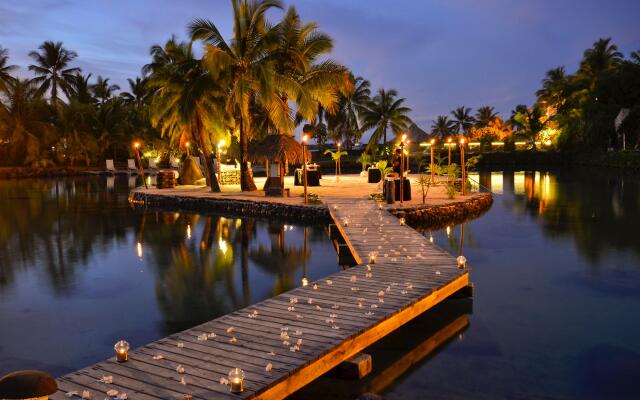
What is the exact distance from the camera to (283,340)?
5535 mm

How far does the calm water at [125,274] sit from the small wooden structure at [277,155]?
296 centimetres

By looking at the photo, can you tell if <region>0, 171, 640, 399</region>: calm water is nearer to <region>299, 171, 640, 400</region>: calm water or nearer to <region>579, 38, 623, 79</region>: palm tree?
<region>299, 171, 640, 400</region>: calm water

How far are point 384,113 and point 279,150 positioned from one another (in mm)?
34485

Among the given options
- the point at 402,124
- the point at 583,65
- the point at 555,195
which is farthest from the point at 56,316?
the point at 583,65

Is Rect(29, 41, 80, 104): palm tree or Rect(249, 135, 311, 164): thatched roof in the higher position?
Rect(29, 41, 80, 104): palm tree

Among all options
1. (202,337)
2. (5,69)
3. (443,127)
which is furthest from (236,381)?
(443,127)

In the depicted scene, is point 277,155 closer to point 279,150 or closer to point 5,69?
point 279,150

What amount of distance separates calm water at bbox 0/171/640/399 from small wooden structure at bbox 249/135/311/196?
3.04 m

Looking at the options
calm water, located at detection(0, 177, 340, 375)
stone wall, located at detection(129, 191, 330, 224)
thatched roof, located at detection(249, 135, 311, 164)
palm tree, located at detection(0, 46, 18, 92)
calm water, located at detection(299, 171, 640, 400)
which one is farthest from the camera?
palm tree, located at detection(0, 46, 18, 92)

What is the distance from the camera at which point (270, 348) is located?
17.5 ft

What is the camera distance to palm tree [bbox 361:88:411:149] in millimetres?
52469

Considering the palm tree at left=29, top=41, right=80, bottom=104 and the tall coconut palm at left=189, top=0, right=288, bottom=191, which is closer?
the tall coconut palm at left=189, top=0, right=288, bottom=191

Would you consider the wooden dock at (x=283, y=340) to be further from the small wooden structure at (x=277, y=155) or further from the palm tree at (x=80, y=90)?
the palm tree at (x=80, y=90)

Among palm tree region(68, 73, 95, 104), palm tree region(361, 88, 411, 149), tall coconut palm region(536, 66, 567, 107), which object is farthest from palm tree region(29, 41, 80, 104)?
tall coconut palm region(536, 66, 567, 107)
